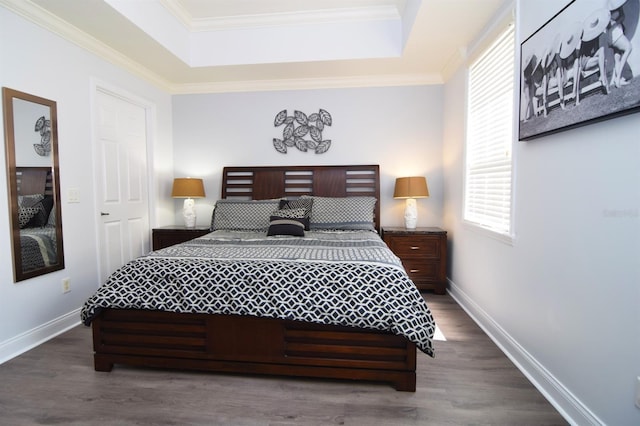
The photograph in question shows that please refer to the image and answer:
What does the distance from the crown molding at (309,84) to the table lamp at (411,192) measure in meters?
1.21

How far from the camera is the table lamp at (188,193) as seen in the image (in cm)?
373

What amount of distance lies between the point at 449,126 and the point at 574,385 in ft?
8.92

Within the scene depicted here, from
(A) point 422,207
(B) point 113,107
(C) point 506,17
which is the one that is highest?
(C) point 506,17

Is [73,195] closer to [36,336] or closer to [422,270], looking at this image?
[36,336]

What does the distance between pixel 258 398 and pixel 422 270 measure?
2241 millimetres

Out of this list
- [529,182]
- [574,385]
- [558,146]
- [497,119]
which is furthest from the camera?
[497,119]

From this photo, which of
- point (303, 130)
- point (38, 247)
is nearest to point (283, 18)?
point (303, 130)

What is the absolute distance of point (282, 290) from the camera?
1.78 meters

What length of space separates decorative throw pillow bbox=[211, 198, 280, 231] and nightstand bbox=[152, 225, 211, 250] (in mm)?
245

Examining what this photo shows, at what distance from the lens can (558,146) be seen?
1.65 meters

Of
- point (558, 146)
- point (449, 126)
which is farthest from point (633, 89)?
point (449, 126)

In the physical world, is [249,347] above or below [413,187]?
below

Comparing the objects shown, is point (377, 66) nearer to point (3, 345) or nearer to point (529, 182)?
point (529, 182)

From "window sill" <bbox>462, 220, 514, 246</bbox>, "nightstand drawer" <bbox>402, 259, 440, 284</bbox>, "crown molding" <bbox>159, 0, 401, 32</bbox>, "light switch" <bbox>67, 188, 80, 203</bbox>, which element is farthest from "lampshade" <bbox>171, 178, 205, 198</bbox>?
"window sill" <bbox>462, 220, 514, 246</bbox>
